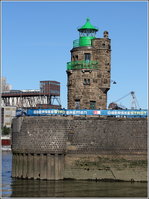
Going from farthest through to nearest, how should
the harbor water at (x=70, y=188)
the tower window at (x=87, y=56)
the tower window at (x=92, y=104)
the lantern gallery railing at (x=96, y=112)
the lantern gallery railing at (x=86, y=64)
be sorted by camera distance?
1. the tower window at (x=87, y=56)
2. the tower window at (x=92, y=104)
3. the lantern gallery railing at (x=86, y=64)
4. the lantern gallery railing at (x=96, y=112)
5. the harbor water at (x=70, y=188)

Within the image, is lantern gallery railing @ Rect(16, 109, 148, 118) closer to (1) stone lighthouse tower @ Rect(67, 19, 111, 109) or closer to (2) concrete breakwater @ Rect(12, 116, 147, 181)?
(2) concrete breakwater @ Rect(12, 116, 147, 181)

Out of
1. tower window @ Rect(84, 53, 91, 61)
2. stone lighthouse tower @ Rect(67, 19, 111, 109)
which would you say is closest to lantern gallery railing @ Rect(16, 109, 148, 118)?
stone lighthouse tower @ Rect(67, 19, 111, 109)

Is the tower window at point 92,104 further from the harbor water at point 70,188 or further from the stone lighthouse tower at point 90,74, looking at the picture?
the harbor water at point 70,188

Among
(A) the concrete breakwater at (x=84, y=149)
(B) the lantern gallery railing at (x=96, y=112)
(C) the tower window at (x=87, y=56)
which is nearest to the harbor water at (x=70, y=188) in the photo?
(A) the concrete breakwater at (x=84, y=149)

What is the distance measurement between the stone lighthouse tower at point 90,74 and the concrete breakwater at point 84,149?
786 cm

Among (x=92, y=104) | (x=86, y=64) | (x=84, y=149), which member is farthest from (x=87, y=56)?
(x=84, y=149)

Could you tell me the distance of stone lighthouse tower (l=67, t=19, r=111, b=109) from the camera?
6694 cm

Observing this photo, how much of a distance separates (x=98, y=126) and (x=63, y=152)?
16.8 feet

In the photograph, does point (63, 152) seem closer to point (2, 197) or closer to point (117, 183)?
point (117, 183)

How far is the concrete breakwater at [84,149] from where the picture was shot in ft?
190

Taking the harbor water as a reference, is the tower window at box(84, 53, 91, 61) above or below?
above

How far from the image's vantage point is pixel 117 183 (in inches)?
2215

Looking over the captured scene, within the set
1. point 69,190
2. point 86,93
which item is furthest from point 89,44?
point 69,190

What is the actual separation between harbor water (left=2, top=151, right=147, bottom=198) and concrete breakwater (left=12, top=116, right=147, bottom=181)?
163 cm
